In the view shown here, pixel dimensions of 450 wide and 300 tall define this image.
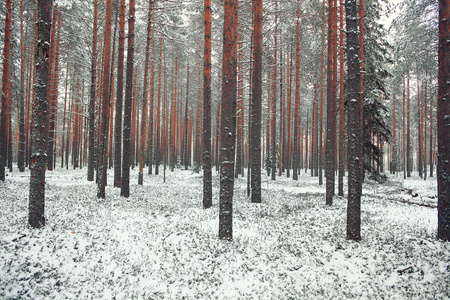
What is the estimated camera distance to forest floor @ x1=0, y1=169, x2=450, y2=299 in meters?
4.85

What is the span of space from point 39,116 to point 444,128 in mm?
10518

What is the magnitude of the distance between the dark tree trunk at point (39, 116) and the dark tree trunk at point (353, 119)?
317 inches

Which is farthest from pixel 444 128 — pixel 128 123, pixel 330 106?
pixel 128 123

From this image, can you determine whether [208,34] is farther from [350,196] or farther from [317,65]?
[317,65]

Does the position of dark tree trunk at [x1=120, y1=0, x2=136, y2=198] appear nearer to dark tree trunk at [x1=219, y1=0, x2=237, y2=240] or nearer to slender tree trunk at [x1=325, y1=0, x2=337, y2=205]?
dark tree trunk at [x1=219, y1=0, x2=237, y2=240]

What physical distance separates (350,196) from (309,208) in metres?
4.04

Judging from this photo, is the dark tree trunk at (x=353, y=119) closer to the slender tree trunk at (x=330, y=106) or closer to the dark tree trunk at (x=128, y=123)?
the slender tree trunk at (x=330, y=106)

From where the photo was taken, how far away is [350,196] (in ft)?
22.9

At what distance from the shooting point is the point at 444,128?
21.1 feet

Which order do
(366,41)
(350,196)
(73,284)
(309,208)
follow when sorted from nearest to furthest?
(73,284)
(350,196)
(309,208)
(366,41)

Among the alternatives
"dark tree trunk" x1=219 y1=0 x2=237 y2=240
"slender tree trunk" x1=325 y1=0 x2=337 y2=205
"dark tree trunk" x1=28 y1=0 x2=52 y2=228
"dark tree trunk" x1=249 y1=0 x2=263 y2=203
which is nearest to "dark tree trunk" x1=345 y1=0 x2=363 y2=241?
"dark tree trunk" x1=219 y1=0 x2=237 y2=240

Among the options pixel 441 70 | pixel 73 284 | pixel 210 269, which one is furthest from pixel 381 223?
pixel 73 284

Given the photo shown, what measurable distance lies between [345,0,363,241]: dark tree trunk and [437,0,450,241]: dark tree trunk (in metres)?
1.94

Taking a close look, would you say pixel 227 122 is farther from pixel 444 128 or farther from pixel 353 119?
pixel 444 128
